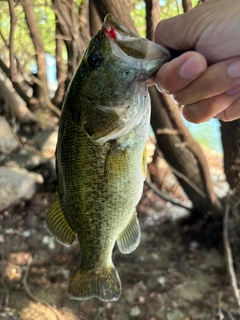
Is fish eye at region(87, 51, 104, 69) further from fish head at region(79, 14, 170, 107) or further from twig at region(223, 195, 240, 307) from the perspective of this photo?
twig at region(223, 195, 240, 307)

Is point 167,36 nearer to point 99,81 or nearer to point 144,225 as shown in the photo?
point 99,81

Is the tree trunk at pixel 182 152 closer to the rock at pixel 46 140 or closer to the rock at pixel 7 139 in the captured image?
the rock at pixel 46 140

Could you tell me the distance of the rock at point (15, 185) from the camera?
3.64 metres

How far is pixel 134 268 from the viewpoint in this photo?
3223 mm

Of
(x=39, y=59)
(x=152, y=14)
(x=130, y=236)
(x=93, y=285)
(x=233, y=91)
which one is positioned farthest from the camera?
(x=39, y=59)

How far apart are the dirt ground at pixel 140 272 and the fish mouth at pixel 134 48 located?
2273mm

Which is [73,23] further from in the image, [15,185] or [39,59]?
[15,185]

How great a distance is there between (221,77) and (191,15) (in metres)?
0.22

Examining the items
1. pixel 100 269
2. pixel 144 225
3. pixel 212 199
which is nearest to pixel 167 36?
pixel 100 269

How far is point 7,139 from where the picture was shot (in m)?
4.31

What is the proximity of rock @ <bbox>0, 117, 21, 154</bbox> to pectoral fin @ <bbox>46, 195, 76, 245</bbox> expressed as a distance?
2.95 meters

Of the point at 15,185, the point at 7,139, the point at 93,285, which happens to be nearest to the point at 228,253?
the point at 93,285

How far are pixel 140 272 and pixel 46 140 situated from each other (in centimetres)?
203

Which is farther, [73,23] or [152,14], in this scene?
[73,23]
